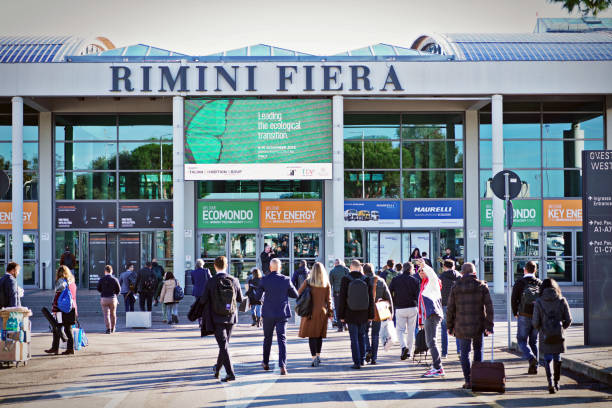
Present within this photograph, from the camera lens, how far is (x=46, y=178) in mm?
26531

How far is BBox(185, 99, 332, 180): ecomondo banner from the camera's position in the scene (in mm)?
24344

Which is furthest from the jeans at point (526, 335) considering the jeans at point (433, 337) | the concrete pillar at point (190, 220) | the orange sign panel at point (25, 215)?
the orange sign panel at point (25, 215)

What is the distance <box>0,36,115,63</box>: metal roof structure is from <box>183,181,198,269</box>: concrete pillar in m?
6.65

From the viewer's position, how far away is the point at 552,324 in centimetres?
905

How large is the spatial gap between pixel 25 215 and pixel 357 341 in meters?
19.7

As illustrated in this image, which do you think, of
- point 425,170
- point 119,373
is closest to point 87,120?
point 425,170

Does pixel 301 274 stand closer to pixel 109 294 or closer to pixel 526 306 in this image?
pixel 109 294

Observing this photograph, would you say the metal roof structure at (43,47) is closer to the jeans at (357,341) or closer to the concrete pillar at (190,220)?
the concrete pillar at (190,220)

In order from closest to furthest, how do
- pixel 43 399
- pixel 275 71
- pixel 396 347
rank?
pixel 43 399
pixel 396 347
pixel 275 71

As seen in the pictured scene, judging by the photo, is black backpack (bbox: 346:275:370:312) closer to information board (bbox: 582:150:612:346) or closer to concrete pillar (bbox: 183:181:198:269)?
information board (bbox: 582:150:612:346)

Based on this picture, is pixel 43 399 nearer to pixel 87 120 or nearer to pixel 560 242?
pixel 87 120

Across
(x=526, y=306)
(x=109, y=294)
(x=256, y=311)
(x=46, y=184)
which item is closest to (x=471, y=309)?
(x=526, y=306)

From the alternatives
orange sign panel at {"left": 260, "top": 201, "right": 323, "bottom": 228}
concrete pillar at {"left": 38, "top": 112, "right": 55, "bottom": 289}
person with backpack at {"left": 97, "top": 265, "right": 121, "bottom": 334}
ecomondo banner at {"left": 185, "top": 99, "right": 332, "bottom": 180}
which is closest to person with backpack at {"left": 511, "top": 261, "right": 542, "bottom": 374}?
person with backpack at {"left": 97, "top": 265, "right": 121, "bottom": 334}

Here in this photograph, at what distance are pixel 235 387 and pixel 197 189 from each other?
1811 centimetres
